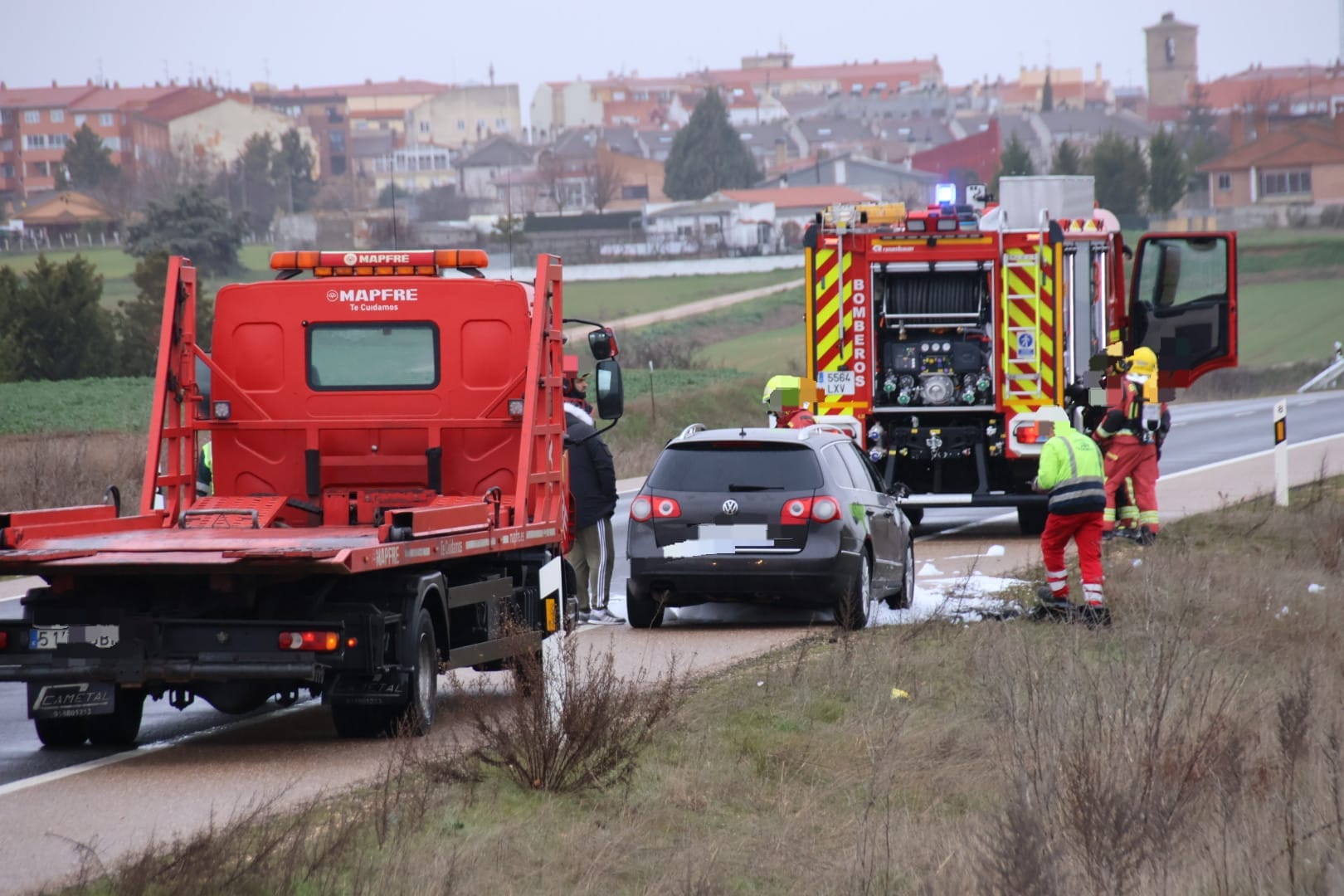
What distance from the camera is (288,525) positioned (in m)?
11.3

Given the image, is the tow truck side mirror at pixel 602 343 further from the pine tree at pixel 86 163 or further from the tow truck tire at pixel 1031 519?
the pine tree at pixel 86 163

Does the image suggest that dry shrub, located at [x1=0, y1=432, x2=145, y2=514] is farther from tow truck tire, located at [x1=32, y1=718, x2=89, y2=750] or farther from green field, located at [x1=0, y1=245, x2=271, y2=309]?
green field, located at [x1=0, y1=245, x2=271, y2=309]

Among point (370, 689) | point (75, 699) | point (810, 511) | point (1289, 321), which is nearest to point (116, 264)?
point (1289, 321)

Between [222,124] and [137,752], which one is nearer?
[137,752]

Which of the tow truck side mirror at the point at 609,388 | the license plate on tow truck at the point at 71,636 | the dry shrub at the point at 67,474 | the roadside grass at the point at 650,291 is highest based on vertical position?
the tow truck side mirror at the point at 609,388

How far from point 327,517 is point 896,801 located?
4.51 m

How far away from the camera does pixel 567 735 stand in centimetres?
833

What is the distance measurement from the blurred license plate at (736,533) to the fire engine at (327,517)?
1348 mm

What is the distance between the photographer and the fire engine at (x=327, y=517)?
8.98 m

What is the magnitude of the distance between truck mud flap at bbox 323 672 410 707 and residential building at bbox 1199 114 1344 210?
11208cm

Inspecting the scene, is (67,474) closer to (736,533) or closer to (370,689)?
(736,533)

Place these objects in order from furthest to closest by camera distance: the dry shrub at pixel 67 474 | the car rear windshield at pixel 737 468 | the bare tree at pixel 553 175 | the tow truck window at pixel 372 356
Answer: the bare tree at pixel 553 175
the dry shrub at pixel 67 474
the car rear windshield at pixel 737 468
the tow truck window at pixel 372 356

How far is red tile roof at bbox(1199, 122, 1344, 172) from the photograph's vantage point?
116500mm

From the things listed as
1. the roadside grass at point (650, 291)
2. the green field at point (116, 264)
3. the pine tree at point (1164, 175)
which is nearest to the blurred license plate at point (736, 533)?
Answer: the green field at point (116, 264)
